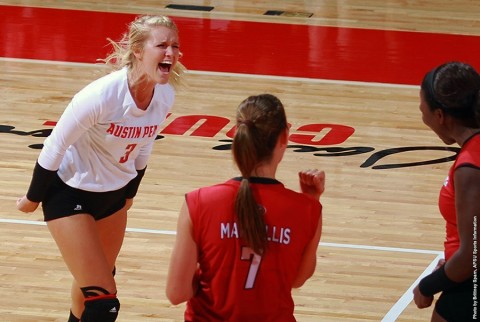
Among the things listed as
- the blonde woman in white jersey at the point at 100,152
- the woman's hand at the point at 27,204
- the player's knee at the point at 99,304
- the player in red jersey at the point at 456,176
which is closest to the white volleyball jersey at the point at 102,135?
the blonde woman in white jersey at the point at 100,152

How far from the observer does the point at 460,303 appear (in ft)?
10.4

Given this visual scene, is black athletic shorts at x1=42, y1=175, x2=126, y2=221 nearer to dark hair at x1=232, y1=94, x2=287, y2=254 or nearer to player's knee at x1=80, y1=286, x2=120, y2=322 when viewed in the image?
player's knee at x1=80, y1=286, x2=120, y2=322

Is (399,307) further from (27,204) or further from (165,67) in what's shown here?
(27,204)

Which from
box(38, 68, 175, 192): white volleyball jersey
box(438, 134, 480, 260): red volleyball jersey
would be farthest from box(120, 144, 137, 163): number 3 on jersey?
box(438, 134, 480, 260): red volleyball jersey

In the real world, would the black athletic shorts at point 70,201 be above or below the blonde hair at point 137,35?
below

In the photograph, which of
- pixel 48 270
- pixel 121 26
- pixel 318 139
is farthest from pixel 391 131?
pixel 121 26

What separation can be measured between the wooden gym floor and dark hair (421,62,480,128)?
223 cm

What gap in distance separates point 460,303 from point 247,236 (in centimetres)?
75

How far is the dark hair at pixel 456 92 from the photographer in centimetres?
311

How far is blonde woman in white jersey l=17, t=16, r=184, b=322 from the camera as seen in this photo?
410cm

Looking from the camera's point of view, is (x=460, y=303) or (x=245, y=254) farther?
(x=460, y=303)

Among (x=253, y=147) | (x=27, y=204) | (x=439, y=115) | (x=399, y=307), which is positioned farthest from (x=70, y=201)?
(x=399, y=307)

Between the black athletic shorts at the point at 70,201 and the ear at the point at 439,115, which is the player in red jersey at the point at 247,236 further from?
the black athletic shorts at the point at 70,201

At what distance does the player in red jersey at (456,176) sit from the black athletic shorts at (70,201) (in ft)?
5.02
